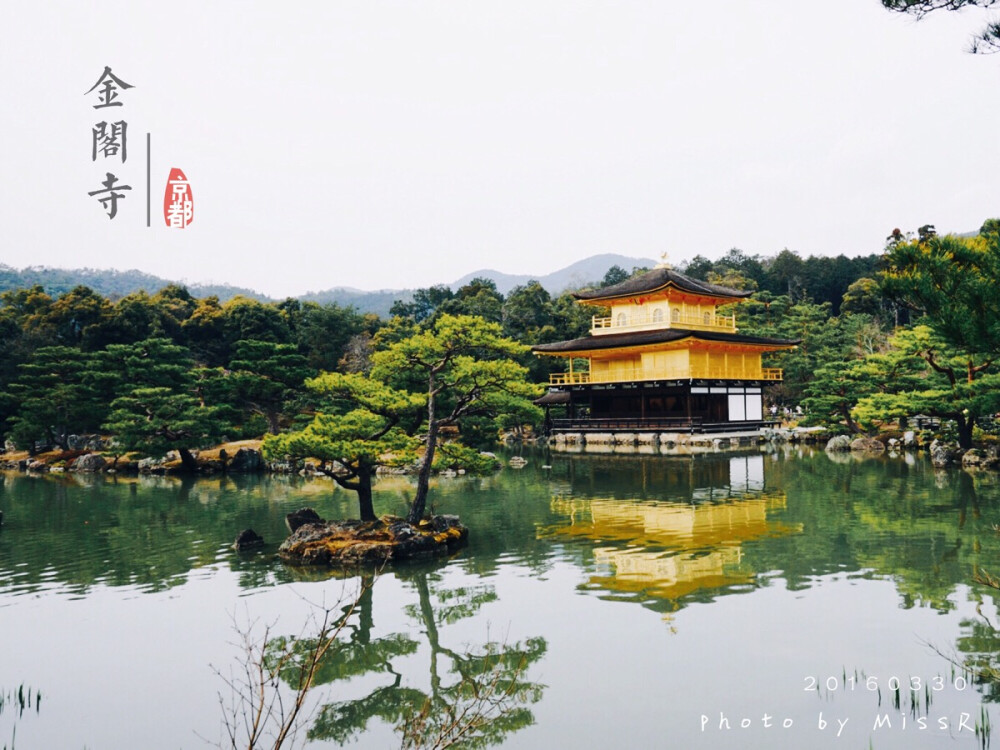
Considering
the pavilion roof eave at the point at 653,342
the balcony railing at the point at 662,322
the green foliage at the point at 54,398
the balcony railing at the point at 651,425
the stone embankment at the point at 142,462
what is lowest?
the stone embankment at the point at 142,462

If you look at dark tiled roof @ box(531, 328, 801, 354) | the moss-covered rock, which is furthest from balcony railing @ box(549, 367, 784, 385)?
the moss-covered rock

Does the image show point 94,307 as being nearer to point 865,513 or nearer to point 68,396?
point 68,396

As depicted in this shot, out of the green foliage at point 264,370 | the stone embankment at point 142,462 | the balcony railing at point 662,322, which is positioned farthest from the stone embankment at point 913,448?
the stone embankment at point 142,462

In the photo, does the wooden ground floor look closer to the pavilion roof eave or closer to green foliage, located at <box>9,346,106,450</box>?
the pavilion roof eave

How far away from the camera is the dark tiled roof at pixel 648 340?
3862 centimetres

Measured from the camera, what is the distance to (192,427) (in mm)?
29000

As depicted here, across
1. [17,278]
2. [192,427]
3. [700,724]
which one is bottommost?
[700,724]

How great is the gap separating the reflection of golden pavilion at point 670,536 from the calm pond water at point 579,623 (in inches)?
2.5

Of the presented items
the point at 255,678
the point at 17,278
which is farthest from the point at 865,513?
the point at 17,278

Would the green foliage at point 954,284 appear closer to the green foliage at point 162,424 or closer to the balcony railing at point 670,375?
the green foliage at point 162,424

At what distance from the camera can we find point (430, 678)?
25.2ft

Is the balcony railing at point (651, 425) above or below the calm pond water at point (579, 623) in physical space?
above

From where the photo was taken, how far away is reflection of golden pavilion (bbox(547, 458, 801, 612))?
35.4 feet

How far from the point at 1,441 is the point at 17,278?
96.2 m
